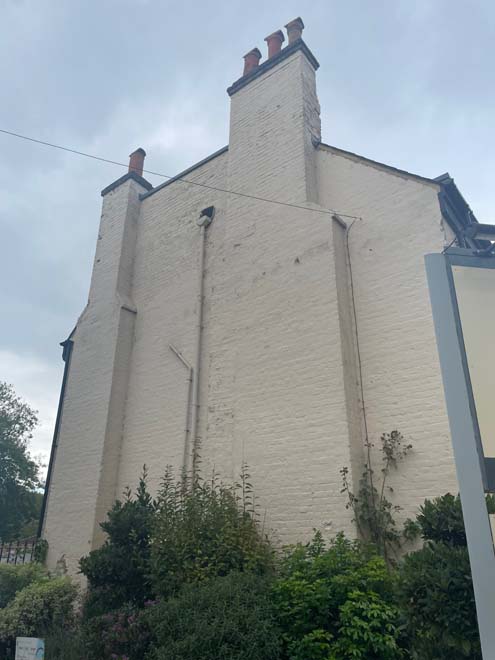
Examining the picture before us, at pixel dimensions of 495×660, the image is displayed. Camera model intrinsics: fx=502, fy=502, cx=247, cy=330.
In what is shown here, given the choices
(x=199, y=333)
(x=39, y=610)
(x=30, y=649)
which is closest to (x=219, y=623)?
(x=30, y=649)

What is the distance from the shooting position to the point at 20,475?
1914 centimetres

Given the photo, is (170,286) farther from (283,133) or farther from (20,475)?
(20,475)

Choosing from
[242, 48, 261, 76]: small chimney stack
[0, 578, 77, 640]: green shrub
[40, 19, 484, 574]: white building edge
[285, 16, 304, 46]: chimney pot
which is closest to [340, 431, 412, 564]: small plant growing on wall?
[40, 19, 484, 574]: white building edge

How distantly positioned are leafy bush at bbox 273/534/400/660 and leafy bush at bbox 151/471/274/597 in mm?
819

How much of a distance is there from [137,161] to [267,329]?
7.64 m

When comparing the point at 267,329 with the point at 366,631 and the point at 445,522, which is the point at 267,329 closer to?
the point at 445,522

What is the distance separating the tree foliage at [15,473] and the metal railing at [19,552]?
820 centimetres

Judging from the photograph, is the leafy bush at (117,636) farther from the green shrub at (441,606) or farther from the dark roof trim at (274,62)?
the dark roof trim at (274,62)

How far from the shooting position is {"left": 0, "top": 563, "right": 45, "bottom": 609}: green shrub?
28.1 ft

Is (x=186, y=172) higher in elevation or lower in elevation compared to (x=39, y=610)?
higher

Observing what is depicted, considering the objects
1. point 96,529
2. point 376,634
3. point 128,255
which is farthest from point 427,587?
point 128,255

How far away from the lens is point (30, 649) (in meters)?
6.04

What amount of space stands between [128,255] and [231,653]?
31.4 feet

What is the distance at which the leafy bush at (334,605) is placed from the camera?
4.57m
